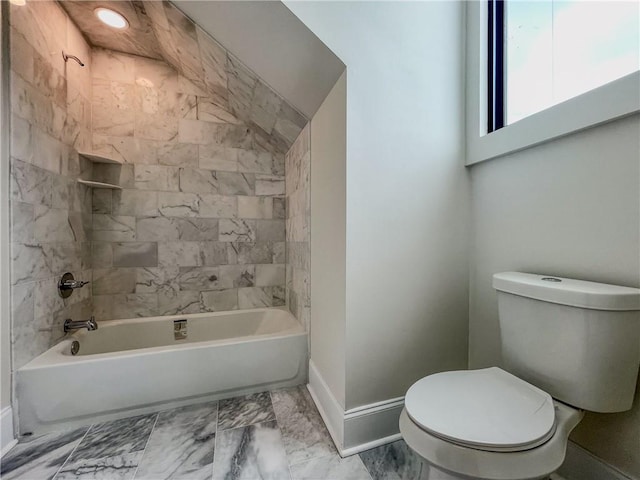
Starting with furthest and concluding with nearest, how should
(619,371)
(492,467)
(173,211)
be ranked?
(173,211) < (619,371) < (492,467)

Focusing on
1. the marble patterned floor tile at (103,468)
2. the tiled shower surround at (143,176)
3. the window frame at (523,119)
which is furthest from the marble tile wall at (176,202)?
the window frame at (523,119)

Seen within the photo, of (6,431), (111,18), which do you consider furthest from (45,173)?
(6,431)

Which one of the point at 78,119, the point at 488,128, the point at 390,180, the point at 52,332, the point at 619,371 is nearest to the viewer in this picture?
the point at 619,371

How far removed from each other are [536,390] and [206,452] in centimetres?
136

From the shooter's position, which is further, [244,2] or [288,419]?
[288,419]

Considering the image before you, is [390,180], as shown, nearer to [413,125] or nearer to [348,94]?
[413,125]

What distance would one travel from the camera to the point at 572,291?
851 mm

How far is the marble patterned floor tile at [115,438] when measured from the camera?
121 centimetres

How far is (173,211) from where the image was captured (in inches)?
85.5

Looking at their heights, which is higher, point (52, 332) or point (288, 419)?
point (52, 332)

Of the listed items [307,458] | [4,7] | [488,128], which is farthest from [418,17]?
[307,458]

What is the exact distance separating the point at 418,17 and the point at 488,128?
0.66m

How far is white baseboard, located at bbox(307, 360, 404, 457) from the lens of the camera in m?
1.20

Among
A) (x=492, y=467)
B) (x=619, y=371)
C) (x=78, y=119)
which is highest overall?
(x=78, y=119)
